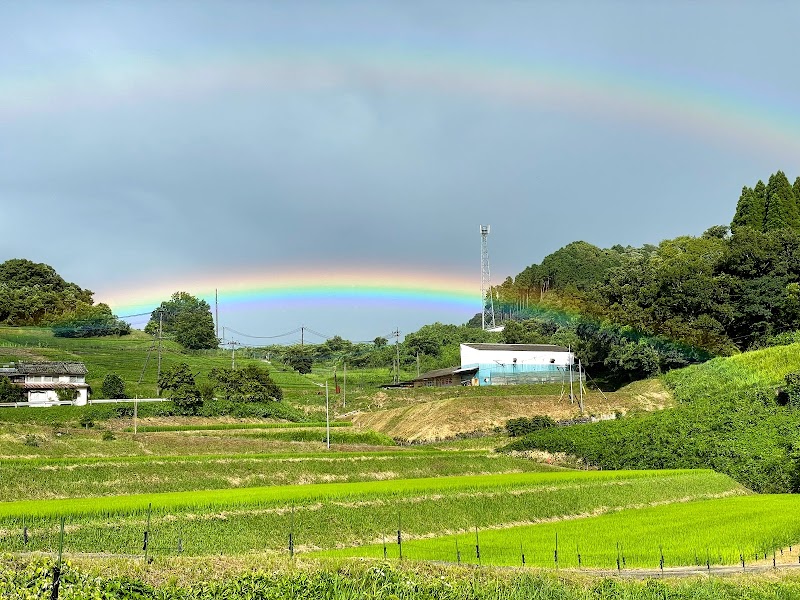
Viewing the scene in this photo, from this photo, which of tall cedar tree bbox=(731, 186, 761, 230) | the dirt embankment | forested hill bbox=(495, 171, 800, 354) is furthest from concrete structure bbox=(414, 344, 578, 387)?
tall cedar tree bbox=(731, 186, 761, 230)

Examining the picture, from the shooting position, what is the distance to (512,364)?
96.6 m

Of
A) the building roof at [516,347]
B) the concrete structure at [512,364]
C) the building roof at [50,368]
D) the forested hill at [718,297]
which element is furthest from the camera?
the building roof at [516,347]

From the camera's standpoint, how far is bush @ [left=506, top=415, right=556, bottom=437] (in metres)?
67.4

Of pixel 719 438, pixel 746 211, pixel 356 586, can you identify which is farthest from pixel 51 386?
pixel 746 211

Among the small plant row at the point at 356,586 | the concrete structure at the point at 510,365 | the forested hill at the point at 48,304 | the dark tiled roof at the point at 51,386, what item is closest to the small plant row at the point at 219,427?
the dark tiled roof at the point at 51,386

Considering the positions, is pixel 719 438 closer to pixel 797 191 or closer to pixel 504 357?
pixel 504 357

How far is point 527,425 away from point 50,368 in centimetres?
5632

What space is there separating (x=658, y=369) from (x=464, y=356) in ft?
81.7

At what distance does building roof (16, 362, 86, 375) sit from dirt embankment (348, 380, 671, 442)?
37.0 metres

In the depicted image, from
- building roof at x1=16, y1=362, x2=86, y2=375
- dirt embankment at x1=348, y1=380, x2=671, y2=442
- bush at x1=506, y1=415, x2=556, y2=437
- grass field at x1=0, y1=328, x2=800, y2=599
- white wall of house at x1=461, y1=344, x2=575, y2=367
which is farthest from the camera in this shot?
white wall of house at x1=461, y1=344, x2=575, y2=367

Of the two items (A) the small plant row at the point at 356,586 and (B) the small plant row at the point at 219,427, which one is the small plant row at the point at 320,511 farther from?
(B) the small plant row at the point at 219,427

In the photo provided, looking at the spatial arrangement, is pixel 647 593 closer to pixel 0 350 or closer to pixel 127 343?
pixel 0 350

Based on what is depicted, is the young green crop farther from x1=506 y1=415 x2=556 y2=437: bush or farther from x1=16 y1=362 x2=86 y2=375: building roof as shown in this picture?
x1=16 y1=362 x2=86 y2=375: building roof

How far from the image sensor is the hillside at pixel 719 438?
160 feet
